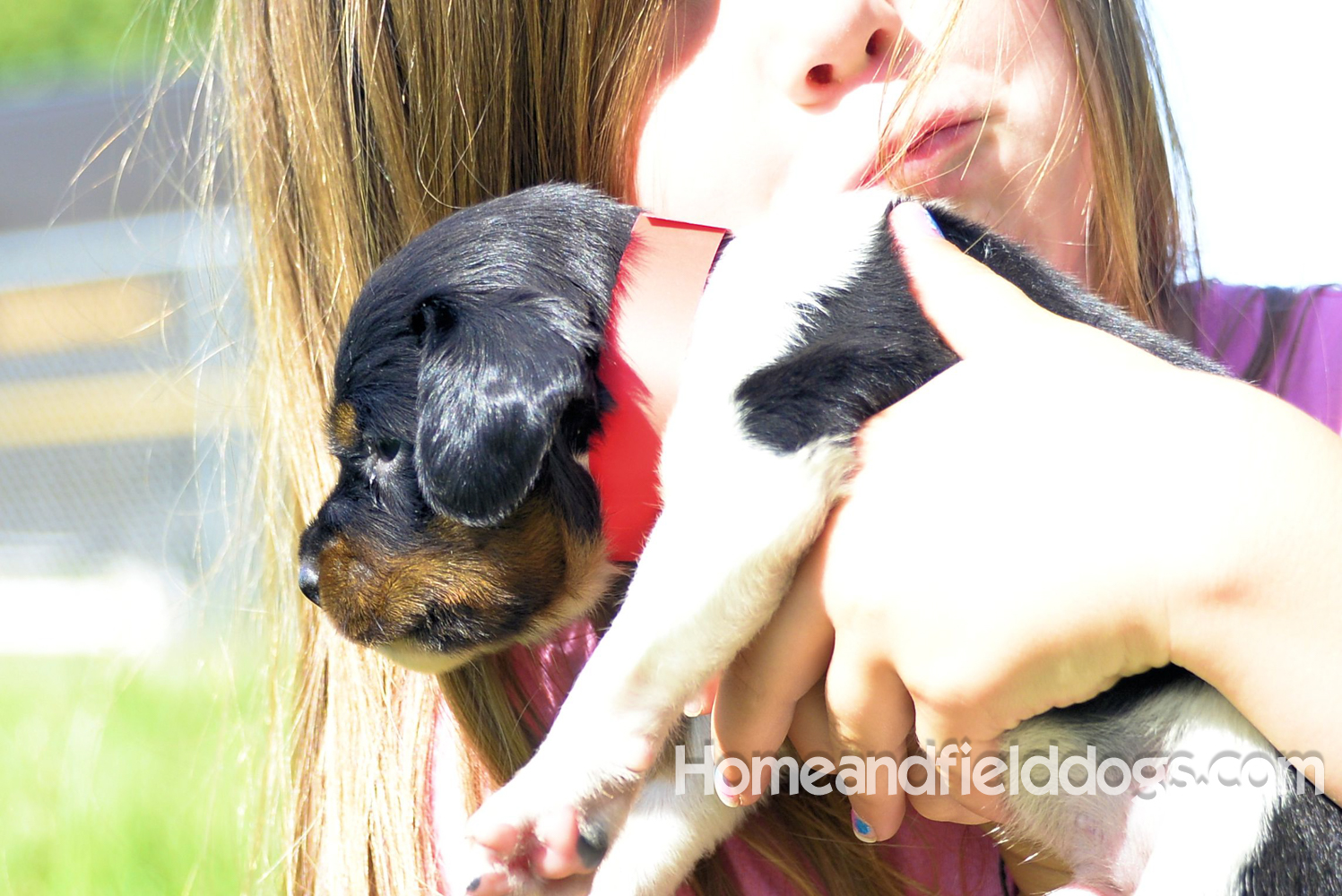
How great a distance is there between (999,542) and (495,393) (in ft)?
2.17

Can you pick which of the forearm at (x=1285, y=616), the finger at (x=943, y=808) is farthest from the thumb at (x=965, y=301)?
the finger at (x=943, y=808)

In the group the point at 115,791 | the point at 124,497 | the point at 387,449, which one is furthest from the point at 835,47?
the point at 124,497

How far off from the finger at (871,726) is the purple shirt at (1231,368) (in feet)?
1.37

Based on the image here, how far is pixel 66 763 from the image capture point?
3605 mm

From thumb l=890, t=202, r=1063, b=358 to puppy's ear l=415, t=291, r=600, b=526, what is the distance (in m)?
0.46

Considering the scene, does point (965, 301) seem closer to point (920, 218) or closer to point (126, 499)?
point (920, 218)

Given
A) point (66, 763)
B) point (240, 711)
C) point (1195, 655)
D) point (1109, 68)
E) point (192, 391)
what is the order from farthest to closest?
point (66, 763) → point (192, 391) → point (240, 711) → point (1109, 68) → point (1195, 655)

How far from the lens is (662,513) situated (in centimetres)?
146

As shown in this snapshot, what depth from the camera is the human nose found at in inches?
70.9

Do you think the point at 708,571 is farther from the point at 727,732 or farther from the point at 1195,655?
the point at 1195,655

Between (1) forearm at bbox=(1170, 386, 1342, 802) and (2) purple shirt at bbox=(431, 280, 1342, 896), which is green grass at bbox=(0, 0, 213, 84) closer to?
(2) purple shirt at bbox=(431, 280, 1342, 896)

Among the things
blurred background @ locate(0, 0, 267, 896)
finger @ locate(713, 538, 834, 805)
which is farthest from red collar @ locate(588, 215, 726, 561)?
blurred background @ locate(0, 0, 267, 896)

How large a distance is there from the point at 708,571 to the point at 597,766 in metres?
0.27

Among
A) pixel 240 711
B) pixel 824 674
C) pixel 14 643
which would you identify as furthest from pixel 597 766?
pixel 14 643
